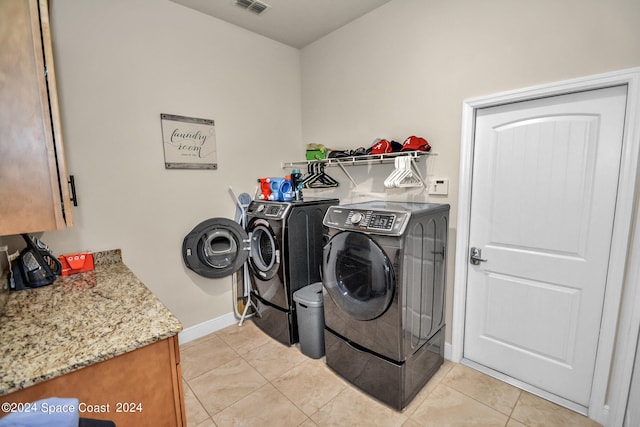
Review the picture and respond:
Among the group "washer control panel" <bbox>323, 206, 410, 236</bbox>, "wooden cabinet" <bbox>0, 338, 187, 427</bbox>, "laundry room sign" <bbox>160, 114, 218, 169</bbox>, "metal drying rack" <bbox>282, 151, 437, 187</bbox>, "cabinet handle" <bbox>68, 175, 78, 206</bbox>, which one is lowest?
"wooden cabinet" <bbox>0, 338, 187, 427</bbox>

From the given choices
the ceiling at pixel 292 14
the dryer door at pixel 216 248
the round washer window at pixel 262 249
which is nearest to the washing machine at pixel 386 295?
the round washer window at pixel 262 249

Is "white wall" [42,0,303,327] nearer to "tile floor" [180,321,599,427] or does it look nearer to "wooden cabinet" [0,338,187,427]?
"tile floor" [180,321,599,427]

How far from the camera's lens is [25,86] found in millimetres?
863

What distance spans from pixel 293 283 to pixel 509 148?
6.22 ft

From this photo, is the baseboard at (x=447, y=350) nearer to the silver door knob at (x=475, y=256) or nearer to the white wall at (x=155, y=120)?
the silver door knob at (x=475, y=256)

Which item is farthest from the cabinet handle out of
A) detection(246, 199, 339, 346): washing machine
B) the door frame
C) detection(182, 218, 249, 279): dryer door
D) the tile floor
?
the door frame

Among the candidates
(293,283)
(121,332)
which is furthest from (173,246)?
(121,332)

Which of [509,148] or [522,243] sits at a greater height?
[509,148]

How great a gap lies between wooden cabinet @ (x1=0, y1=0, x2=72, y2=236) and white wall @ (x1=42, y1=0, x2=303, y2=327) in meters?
1.42

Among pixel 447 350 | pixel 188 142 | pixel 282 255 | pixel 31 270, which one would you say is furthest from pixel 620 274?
pixel 31 270

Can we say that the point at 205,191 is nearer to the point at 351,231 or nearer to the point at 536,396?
the point at 351,231

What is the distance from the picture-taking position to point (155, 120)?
2.35 m

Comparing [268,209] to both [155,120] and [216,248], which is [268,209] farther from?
[155,120]

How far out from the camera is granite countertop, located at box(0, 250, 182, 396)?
91cm
